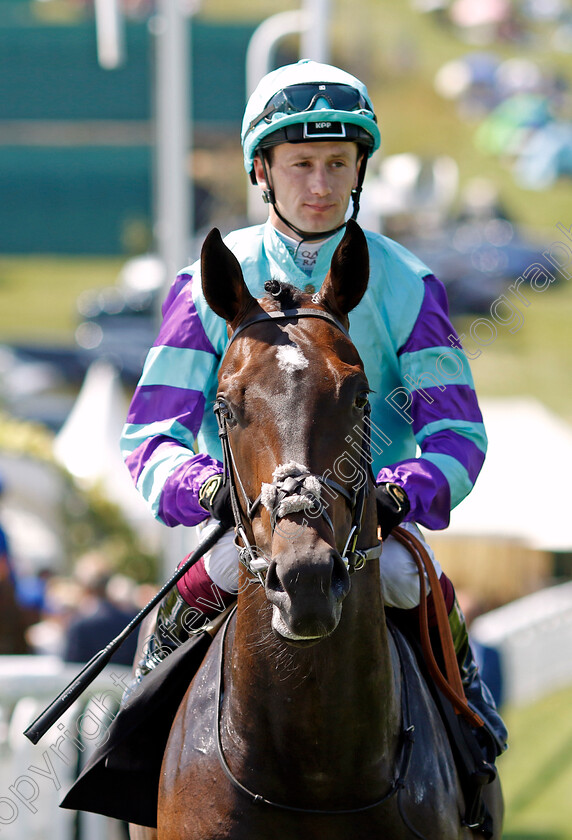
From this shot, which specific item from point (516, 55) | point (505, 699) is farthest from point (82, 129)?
point (505, 699)

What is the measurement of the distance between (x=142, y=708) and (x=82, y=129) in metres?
41.1

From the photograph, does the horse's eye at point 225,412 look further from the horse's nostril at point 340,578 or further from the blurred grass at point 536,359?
the blurred grass at point 536,359

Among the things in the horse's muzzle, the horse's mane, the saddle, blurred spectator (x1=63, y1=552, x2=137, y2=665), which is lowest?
blurred spectator (x1=63, y1=552, x2=137, y2=665)

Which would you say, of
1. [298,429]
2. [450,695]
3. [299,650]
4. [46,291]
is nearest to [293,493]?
[298,429]

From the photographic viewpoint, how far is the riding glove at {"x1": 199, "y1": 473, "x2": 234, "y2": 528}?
271 cm

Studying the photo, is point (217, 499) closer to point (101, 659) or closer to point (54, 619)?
point (101, 659)

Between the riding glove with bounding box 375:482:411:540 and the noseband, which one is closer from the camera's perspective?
the noseband

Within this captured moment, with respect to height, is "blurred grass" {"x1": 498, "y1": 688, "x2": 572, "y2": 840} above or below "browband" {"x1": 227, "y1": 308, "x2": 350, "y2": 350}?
below

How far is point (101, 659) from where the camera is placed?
3.19 meters

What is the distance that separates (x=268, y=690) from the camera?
266cm

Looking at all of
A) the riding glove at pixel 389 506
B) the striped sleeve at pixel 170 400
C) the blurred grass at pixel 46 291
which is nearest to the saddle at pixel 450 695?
the riding glove at pixel 389 506

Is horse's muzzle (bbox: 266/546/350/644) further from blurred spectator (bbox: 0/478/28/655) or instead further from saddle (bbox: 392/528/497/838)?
blurred spectator (bbox: 0/478/28/655)

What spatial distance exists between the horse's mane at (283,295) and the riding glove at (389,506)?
49cm

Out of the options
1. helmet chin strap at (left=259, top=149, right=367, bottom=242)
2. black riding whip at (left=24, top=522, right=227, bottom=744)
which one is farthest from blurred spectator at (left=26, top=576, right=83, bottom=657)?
helmet chin strap at (left=259, top=149, right=367, bottom=242)
